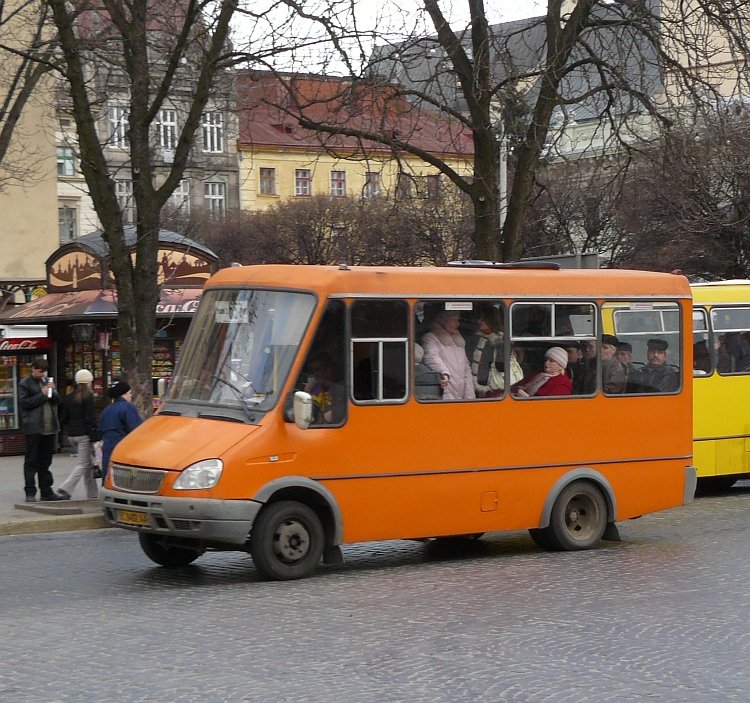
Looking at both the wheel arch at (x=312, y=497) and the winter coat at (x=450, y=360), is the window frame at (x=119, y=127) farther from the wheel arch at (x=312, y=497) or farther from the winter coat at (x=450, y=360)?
the wheel arch at (x=312, y=497)

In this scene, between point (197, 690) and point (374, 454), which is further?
point (374, 454)

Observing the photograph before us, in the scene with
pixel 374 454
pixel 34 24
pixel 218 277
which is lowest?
pixel 374 454

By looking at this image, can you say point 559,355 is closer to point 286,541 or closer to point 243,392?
point 243,392

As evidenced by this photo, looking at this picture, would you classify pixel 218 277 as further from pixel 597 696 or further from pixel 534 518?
pixel 597 696

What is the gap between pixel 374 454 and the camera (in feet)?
40.3

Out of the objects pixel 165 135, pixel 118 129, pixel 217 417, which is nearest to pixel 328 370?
pixel 217 417

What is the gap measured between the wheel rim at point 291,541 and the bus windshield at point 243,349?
0.96 meters

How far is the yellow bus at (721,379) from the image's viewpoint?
19203 millimetres

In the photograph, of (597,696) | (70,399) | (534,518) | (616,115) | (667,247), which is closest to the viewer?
(597,696)

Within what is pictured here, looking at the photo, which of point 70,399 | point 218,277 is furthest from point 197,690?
point 70,399

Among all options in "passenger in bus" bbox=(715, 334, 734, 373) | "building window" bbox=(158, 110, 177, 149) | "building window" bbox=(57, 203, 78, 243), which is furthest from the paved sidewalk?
"building window" bbox=(57, 203, 78, 243)

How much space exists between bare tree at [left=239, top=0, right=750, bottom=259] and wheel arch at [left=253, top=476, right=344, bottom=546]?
7.72 meters

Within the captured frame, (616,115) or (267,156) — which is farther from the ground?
(267,156)

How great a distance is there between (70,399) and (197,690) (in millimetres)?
10400
